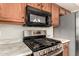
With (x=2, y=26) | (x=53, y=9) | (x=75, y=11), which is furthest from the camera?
(x=75, y=11)

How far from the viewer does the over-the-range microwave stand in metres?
1.70

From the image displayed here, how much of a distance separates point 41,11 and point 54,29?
1.02m

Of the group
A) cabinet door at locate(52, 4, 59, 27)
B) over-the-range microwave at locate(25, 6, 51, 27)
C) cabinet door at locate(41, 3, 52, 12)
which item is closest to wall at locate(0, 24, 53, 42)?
over-the-range microwave at locate(25, 6, 51, 27)

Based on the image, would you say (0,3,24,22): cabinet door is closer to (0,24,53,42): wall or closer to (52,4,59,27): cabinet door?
(0,24,53,42): wall

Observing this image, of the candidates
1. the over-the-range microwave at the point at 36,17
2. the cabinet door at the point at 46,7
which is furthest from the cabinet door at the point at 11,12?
the cabinet door at the point at 46,7

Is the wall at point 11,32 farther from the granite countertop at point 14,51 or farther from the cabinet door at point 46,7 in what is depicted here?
the cabinet door at point 46,7

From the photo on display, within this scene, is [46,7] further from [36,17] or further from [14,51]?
[14,51]

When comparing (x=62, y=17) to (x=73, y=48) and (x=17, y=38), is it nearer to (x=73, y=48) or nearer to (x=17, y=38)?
(x=73, y=48)

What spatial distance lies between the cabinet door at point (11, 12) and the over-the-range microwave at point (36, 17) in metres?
0.15

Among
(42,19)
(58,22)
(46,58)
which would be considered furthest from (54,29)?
(46,58)

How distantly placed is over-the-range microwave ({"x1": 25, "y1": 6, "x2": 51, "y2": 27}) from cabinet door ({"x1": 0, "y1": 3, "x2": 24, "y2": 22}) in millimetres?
145

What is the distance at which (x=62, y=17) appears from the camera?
2.86 meters

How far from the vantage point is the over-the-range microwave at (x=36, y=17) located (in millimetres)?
1700

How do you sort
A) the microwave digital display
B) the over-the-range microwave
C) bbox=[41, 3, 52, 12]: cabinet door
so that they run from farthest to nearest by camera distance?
1. bbox=[41, 3, 52, 12]: cabinet door
2. the microwave digital display
3. the over-the-range microwave
